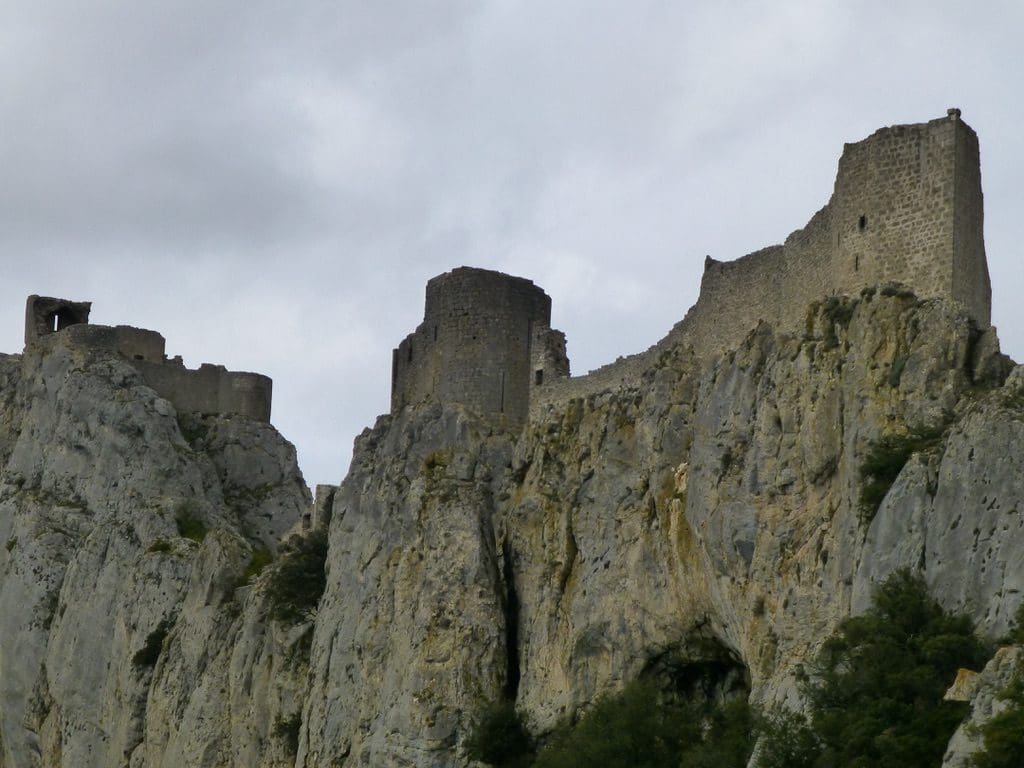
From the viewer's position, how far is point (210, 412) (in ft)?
254

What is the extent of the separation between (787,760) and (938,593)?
3955 millimetres

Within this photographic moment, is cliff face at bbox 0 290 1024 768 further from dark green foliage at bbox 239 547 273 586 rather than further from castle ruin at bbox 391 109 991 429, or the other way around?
castle ruin at bbox 391 109 991 429

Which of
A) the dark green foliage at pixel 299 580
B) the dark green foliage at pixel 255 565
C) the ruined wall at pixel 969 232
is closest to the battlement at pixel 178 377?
the dark green foliage at pixel 255 565

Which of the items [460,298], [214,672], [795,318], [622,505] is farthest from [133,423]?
[795,318]

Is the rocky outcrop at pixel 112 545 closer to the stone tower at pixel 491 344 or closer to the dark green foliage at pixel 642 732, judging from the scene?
the stone tower at pixel 491 344

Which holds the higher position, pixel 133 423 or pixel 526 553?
pixel 133 423

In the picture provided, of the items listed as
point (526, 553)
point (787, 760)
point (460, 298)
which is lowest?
point (787, 760)

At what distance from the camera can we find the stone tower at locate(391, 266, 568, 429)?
182ft

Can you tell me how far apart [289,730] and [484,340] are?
12.0m

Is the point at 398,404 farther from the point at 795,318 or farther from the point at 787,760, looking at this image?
the point at 787,760

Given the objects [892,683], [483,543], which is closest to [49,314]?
[483,543]

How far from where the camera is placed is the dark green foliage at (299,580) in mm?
59812

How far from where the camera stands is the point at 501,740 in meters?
48.8

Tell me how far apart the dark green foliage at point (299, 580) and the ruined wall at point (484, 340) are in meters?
7.31
